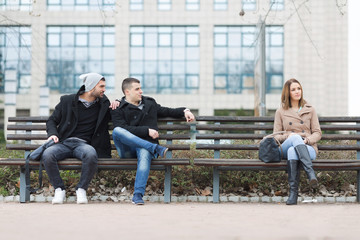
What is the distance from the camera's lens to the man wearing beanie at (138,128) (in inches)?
257

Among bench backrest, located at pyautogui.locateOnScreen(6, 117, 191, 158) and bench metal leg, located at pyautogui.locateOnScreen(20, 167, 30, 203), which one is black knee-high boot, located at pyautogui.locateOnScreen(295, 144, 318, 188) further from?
bench metal leg, located at pyautogui.locateOnScreen(20, 167, 30, 203)

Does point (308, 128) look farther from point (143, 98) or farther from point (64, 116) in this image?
point (64, 116)

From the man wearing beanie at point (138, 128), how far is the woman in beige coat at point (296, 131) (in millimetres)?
1181

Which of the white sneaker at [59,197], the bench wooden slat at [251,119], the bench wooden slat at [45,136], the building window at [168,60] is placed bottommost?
the white sneaker at [59,197]

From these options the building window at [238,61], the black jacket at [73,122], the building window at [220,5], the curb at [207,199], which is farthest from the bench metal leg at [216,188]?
the building window at [220,5]

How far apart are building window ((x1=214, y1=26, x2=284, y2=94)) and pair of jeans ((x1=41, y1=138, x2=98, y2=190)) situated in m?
37.6

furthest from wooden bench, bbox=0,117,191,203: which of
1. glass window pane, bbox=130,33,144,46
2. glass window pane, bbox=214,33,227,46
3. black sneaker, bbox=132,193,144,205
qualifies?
glass window pane, bbox=130,33,144,46

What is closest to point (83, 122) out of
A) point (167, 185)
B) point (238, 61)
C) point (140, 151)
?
→ point (140, 151)

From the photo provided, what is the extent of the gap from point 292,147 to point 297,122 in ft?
1.63

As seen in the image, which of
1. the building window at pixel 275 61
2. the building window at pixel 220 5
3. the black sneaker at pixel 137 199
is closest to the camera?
the black sneaker at pixel 137 199

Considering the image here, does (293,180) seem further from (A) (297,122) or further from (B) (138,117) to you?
(B) (138,117)
